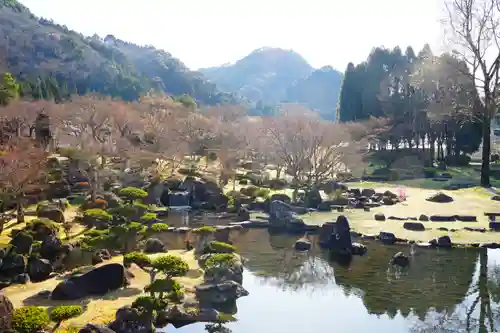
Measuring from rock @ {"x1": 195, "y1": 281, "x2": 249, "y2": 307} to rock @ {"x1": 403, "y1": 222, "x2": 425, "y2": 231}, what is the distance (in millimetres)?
12331

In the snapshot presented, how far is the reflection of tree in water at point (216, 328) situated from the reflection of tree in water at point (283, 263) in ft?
14.8

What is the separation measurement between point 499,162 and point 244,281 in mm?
46868

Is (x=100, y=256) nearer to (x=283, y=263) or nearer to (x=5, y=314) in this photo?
(x=283, y=263)

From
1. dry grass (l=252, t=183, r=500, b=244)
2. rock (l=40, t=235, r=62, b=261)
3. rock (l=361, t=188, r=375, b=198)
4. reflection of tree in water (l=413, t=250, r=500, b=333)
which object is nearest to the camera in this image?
reflection of tree in water (l=413, t=250, r=500, b=333)

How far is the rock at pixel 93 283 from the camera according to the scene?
52.3 feet

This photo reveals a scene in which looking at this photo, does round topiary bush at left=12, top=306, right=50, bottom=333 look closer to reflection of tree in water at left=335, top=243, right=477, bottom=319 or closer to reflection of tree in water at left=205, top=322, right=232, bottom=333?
reflection of tree in water at left=205, top=322, right=232, bottom=333

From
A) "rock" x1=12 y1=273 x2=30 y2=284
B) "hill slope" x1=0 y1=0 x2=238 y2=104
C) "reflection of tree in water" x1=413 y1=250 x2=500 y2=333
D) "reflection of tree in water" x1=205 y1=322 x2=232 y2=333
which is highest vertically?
"hill slope" x1=0 y1=0 x2=238 y2=104

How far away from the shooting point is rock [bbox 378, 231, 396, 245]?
24266 mm

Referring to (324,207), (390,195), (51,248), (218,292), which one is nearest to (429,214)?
(324,207)

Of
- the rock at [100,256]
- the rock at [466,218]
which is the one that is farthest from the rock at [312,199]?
the rock at [100,256]

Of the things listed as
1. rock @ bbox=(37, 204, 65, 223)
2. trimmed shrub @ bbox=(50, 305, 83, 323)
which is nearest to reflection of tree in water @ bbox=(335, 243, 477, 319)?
trimmed shrub @ bbox=(50, 305, 83, 323)

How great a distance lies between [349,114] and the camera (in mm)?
69312

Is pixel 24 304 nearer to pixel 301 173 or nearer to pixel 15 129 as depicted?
pixel 301 173

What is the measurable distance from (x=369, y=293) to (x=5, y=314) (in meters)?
11.7
